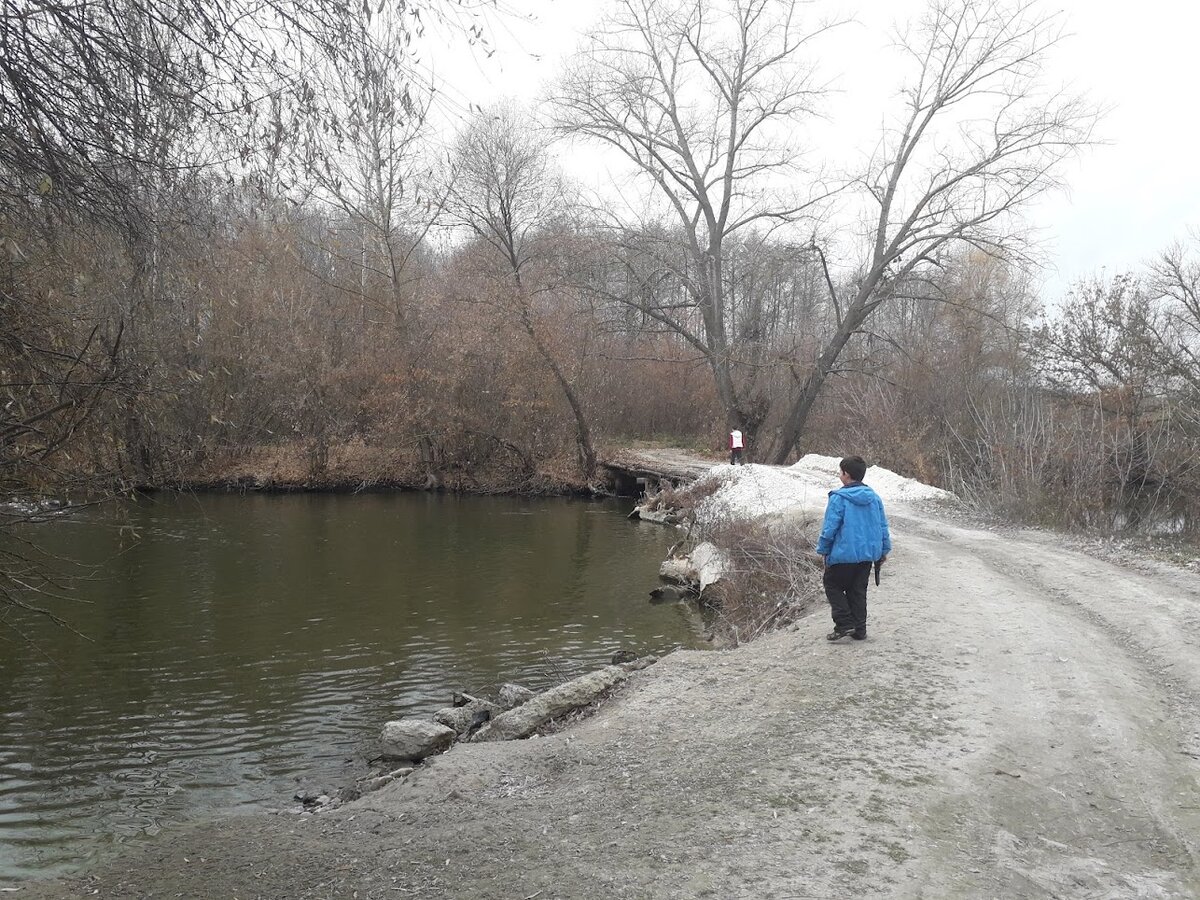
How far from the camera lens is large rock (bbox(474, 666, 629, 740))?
7.37 metres

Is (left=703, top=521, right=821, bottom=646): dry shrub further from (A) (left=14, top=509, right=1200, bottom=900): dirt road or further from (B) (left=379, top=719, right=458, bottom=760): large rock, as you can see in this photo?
(B) (left=379, top=719, right=458, bottom=760): large rock

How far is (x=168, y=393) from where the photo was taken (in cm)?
568

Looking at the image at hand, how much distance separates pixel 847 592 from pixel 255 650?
26.2ft

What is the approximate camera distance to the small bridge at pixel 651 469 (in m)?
27.6

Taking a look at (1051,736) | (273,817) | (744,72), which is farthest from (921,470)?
(273,817)

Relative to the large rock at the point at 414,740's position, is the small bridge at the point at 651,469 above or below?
above

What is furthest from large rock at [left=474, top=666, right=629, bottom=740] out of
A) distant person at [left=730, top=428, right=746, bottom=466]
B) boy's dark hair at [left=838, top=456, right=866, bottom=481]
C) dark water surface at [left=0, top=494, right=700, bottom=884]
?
distant person at [left=730, top=428, right=746, bottom=466]

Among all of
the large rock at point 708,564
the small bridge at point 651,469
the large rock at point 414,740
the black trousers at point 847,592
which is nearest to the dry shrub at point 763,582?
the large rock at point 708,564

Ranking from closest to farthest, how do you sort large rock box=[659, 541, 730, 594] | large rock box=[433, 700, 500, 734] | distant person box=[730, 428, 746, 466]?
large rock box=[433, 700, 500, 734]
large rock box=[659, 541, 730, 594]
distant person box=[730, 428, 746, 466]

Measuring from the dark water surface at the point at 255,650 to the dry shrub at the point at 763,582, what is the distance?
74cm

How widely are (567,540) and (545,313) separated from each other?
11.8m

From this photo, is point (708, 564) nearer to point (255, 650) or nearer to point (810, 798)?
point (255, 650)

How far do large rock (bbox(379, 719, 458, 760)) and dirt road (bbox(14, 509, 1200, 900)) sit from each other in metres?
1.61

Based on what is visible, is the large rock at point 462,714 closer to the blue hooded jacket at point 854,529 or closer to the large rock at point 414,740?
the large rock at point 414,740
